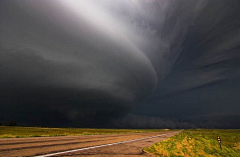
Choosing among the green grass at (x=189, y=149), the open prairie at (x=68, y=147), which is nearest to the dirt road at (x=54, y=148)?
the open prairie at (x=68, y=147)

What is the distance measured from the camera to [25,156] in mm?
6637

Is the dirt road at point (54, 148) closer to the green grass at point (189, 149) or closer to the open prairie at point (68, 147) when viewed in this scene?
the open prairie at point (68, 147)

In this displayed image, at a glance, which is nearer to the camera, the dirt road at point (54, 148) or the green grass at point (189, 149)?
the dirt road at point (54, 148)

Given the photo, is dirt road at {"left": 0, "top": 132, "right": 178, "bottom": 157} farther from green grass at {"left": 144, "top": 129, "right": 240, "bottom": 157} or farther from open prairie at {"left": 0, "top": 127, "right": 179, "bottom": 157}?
green grass at {"left": 144, "top": 129, "right": 240, "bottom": 157}

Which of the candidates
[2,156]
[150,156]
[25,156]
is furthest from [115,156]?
[2,156]

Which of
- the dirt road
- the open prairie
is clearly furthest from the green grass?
the dirt road

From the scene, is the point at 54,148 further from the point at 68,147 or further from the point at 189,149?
the point at 189,149

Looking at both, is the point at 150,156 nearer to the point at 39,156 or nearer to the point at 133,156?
the point at 133,156

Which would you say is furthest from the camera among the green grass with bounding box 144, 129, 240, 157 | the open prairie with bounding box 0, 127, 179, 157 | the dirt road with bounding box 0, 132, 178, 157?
the green grass with bounding box 144, 129, 240, 157

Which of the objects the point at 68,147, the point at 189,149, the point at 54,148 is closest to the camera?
the point at 54,148

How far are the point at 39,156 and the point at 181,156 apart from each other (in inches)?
357

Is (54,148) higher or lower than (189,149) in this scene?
higher

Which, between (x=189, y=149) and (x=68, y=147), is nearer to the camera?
(x=68, y=147)

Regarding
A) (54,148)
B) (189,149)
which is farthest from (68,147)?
(189,149)
